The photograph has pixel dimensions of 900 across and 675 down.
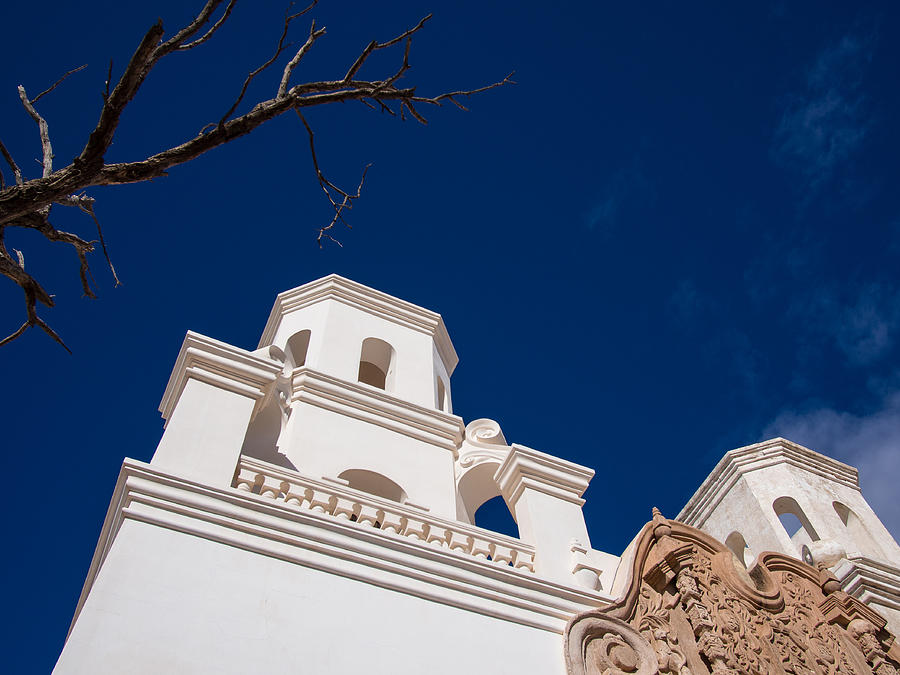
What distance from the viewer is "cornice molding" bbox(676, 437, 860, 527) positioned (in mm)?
14898

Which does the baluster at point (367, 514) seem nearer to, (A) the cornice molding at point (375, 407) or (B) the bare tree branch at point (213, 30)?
(A) the cornice molding at point (375, 407)

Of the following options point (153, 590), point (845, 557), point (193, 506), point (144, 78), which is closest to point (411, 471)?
point (193, 506)

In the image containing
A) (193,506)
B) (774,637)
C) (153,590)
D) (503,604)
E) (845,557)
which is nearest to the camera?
(153,590)

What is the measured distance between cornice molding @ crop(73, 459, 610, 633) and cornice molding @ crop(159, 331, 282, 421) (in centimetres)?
163

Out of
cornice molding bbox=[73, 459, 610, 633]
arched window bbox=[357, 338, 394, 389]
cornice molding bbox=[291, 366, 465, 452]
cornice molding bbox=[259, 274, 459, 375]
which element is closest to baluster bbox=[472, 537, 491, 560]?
cornice molding bbox=[73, 459, 610, 633]

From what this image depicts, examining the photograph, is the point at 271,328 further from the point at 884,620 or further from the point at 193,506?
the point at 884,620

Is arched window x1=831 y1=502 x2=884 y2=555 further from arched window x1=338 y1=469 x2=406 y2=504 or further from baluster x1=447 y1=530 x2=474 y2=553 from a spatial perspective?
baluster x1=447 y1=530 x2=474 y2=553

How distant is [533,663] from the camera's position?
764 centimetres

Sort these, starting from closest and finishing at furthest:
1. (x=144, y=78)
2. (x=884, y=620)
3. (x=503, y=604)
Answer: (x=144, y=78)
(x=503, y=604)
(x=884, y=620)

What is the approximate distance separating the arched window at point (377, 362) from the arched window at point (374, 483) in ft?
9.25

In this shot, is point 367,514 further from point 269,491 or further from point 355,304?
point 355,304

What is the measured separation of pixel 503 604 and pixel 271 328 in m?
9.30

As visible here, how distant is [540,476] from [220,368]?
4.12m

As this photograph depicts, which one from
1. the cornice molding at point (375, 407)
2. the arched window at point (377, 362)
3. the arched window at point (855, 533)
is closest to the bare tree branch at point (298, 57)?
the cornice molding at point (375, 407)
